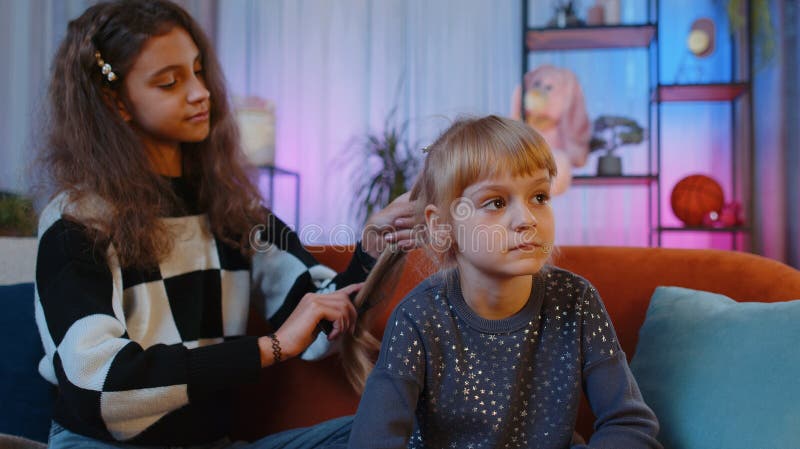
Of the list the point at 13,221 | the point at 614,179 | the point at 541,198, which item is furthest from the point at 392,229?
the point at 614,179

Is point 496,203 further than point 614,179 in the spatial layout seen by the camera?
No

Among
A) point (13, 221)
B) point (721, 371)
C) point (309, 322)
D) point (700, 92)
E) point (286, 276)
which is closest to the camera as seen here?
point (721, 371)

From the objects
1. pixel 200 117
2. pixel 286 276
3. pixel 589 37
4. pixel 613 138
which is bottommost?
pixel 286 276

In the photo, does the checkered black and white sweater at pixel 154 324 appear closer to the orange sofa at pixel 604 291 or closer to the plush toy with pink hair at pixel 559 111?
the orange sofa at pixel 604 291

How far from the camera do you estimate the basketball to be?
3.43 meters

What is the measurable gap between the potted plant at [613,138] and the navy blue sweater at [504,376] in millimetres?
2725

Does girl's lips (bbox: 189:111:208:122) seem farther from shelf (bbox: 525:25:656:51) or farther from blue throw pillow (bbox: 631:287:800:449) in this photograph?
shelf (bbox: 525:25:656:51)

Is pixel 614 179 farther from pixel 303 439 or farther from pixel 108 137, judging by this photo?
pixel 108 137

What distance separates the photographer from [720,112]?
12.7ft

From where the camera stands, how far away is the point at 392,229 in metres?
1.24

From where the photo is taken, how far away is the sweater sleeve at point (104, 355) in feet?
3.31

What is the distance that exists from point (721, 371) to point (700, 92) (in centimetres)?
297

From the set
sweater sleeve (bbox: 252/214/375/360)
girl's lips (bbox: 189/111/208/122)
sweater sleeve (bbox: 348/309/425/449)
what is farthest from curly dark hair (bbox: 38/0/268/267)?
sweater sleeve (bbox: 348/309/425/449)

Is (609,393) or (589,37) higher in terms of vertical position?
(589,37)
